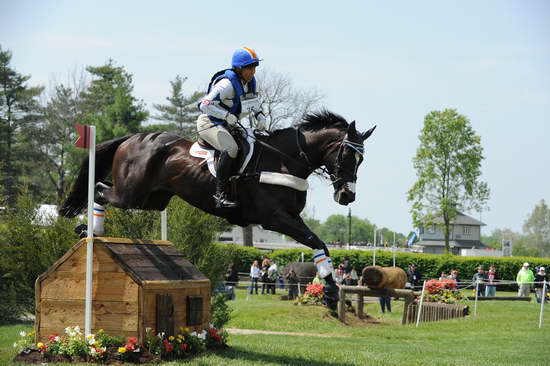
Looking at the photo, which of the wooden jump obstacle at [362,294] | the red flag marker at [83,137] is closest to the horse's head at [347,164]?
the red flag marker at [83,137]

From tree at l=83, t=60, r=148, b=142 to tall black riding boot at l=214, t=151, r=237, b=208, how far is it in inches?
1579

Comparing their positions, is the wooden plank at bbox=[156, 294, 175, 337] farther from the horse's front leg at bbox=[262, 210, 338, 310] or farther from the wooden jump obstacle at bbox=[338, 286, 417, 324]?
the wooden jump obstacle at bbox=[338, 286, 417, 324]

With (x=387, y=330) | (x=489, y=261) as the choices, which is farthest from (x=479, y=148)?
(x=387, y=330)

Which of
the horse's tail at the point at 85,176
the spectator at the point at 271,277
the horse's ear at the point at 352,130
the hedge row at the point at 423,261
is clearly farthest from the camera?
the hedge row at the point at 423,261

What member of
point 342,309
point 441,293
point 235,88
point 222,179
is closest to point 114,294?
point 222,179

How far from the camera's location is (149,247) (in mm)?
8406

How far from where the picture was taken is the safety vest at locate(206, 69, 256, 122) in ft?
25.4

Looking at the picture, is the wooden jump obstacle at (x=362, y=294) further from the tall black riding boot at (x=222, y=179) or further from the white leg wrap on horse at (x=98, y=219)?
the tall black riding boot at (x=222, y=179)

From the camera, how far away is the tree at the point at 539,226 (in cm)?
13112

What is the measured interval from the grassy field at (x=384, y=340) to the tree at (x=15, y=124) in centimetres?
3262

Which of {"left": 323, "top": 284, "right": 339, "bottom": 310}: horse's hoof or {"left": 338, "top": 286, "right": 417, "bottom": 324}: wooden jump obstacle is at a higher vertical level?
{"left": 323, "top": 284, "right": 339, "bottom": 310}: horse's hoof

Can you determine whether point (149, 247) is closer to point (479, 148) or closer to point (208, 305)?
point (208, 305)

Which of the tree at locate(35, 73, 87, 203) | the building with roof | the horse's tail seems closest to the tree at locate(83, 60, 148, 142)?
the tree at locate(35, 73, 87, 203)

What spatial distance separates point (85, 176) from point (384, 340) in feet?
23.5
